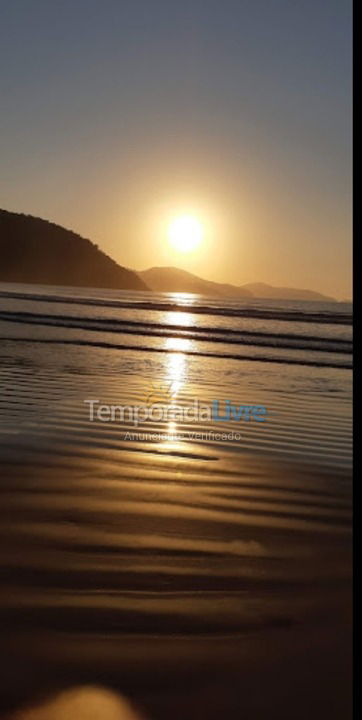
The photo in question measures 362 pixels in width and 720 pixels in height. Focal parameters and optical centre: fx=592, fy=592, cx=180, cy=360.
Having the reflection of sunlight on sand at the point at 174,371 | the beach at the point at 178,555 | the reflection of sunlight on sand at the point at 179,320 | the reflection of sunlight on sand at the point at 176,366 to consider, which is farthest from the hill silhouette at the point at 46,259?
the beach at the point at 178,555

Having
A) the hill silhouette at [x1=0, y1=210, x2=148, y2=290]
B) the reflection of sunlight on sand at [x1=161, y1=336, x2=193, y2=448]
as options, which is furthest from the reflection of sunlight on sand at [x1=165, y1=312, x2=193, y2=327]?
the hill silhouette at [x1=0, y1=210, x2=148, y2=290]

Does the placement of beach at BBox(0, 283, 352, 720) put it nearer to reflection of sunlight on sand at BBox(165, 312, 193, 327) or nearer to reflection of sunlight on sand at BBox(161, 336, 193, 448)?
reflection of sunlight on sand at BBox(161, 336, 193, 448)

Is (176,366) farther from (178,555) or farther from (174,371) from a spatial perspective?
(178,555)

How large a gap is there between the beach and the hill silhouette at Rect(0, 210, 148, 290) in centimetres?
17184

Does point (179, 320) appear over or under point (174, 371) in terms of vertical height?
over

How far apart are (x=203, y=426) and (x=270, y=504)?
3.08 metres

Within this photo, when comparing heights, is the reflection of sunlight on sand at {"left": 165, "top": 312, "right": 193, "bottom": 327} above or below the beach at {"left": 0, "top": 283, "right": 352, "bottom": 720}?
above

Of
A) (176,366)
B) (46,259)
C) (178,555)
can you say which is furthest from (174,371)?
(46,259)

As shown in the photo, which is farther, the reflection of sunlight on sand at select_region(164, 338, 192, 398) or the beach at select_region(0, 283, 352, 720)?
the reflection of sunlight on sand at select_region(164, 338, 192, 398)

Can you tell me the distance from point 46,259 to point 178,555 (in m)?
191

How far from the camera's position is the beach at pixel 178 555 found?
2.51 m

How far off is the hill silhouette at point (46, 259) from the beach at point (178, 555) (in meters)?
172

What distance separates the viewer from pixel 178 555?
12.2 ft

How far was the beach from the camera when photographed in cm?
251
